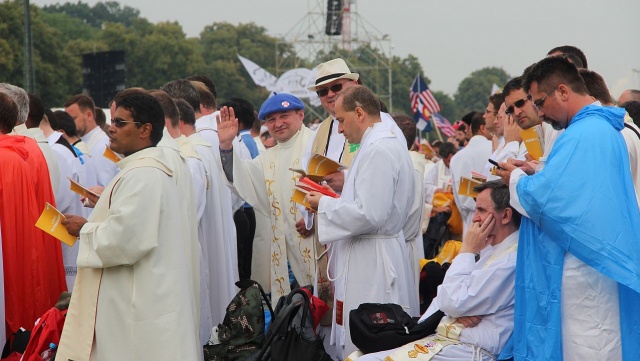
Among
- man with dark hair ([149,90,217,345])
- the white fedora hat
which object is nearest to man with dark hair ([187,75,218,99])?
man with dark hair ([149,90,217,345])

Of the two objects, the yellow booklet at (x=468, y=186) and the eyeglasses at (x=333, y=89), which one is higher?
the eyeglasses at (x=333, y=89)

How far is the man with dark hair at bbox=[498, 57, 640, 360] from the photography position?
4.62m

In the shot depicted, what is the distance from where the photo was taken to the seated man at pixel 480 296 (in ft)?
17.4

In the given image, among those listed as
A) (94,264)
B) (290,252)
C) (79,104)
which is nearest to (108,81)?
(79,104)

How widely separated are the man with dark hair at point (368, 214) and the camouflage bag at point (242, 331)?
56cm

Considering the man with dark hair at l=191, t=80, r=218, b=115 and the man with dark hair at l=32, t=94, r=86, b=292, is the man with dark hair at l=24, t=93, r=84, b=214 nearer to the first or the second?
the man with dark hair at l=32, t=94, r=86, b=292

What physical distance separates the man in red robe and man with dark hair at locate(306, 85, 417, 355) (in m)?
2.29

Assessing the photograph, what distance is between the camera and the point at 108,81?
37812mm

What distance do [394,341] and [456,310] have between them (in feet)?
1.47

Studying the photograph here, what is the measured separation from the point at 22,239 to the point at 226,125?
5.89 feet

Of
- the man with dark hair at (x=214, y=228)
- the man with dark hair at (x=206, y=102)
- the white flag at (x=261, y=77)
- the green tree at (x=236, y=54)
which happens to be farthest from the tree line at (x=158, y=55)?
the man with dark hair at (x=214, y=228)

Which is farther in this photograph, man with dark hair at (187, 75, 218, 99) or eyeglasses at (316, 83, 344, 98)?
man with dark hair at (187, 75, 218, 99)

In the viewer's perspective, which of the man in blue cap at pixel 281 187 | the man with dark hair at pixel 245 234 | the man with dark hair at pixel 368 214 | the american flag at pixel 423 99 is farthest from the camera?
the american flag at pixel 423 99

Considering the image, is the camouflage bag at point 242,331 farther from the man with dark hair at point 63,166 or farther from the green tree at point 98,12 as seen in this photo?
the green tree at point 98,12
